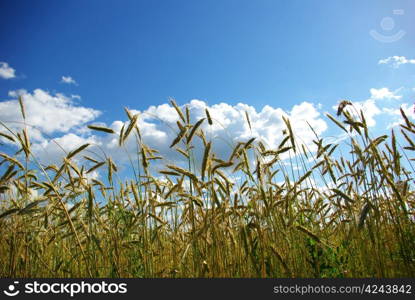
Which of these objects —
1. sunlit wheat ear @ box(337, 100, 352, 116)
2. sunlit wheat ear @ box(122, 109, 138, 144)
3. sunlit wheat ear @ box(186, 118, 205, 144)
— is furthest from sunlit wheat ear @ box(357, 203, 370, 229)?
sunlit wheat ear @ box(122, 109, 138, 144)

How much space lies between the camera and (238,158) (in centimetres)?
300

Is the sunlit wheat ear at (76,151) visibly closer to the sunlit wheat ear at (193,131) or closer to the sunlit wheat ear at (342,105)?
the sunlit wheat ear at (193,131)

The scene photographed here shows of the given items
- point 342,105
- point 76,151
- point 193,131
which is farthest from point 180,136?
point 342,105

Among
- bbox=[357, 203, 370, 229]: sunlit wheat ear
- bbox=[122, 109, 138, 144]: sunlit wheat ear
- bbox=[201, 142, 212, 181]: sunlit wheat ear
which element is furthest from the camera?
bbox=[122, 109, 138, 144]: sunlit wheat ear

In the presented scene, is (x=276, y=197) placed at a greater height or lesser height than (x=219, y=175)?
lesser

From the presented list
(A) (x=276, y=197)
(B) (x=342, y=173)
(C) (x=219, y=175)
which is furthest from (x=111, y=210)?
(B) (x=342, y=173)

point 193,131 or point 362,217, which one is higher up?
point 193,131

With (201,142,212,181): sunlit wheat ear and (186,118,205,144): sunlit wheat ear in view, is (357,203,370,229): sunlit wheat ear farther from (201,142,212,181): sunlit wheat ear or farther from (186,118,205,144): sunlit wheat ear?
(186,118,205,144): sunlit wheat ear

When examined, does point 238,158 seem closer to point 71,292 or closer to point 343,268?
point 343,268

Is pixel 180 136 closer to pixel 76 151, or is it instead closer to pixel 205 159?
pixel 205 159

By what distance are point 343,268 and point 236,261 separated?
1026 millimetres

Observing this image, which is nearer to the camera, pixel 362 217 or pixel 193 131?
pixel 362 217

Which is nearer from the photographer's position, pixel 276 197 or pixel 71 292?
pixel 71 292

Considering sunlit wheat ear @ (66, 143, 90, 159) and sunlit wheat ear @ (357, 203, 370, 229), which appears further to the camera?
sunlit wheat ear @ (66, 143, 90, 159)
